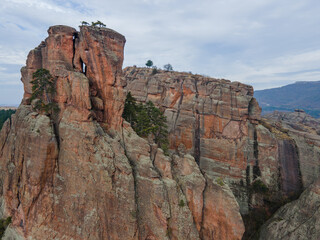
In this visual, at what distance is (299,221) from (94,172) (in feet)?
94.9

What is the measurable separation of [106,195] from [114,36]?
70.9 ft

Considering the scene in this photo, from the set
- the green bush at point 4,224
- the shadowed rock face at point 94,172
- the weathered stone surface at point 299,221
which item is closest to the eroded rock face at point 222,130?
the weathered stone surface at point 299,221

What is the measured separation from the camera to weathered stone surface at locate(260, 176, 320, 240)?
2261 centimetres

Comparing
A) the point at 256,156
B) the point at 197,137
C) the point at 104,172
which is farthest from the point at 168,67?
the point at 104,172

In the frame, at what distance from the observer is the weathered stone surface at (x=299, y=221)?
74.2ft

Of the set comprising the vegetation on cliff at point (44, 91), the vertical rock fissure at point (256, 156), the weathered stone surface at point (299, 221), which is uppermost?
the vegetation on cliff at point (44, 91)

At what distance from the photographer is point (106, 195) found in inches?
824

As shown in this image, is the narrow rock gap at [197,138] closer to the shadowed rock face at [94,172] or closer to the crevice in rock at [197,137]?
the crevice in rock at [197,137]

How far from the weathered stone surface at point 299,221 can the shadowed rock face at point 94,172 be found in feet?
22.4

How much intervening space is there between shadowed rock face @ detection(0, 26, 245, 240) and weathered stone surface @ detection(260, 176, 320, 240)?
22.4ft

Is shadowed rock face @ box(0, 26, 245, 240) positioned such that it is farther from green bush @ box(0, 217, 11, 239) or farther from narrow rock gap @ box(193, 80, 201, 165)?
narrow rock gap @ box(193, 80, 201, 165)

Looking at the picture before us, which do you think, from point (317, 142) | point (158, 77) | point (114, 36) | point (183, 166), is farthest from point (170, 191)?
point (158, 77)

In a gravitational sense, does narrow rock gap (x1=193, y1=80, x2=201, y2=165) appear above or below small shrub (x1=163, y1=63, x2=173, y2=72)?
below

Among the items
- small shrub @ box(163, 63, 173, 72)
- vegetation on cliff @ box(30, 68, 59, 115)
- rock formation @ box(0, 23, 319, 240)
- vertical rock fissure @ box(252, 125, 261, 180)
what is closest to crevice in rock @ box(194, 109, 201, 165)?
rock formation @ box(0, 23, 319, 240)
